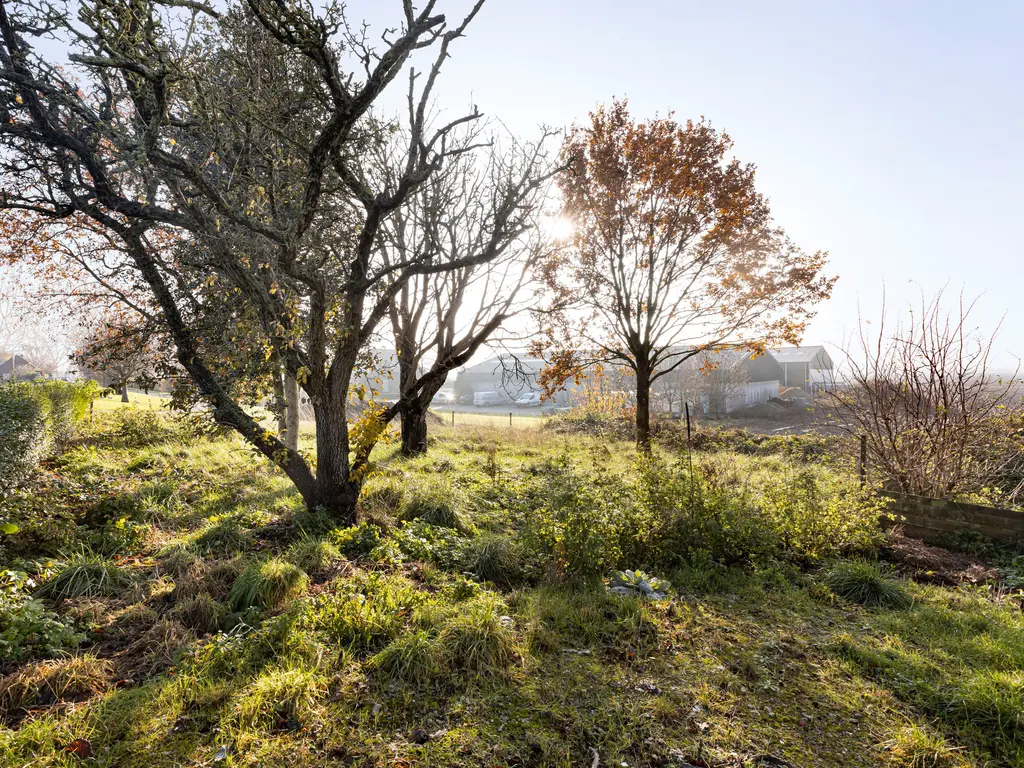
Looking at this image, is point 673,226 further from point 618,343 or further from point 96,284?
point 96,284

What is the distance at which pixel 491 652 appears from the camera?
10.7ft

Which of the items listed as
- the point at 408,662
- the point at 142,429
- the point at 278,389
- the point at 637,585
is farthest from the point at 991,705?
the point at 142,429

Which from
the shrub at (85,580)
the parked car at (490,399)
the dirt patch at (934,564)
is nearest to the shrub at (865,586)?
the dirt patch at (934,564)

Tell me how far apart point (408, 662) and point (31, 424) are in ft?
22.8

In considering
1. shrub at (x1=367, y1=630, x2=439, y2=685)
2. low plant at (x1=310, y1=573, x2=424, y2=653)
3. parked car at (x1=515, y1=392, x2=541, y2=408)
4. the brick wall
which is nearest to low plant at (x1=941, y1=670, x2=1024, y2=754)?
shrub at (x1=367, y1=630, x2=439, y2=685)

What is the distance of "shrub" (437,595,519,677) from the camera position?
3189 mm

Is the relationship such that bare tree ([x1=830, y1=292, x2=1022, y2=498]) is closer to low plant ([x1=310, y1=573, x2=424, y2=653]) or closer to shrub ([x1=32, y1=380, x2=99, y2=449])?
low plant ([x1=310, y1=573, x2=424, y2=653])

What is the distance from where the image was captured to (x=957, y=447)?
6.75 meters

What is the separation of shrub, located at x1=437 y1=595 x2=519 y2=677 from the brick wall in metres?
5.89

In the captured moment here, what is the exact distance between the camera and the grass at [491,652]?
8.40 ft

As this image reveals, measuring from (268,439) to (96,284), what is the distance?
7688 mm

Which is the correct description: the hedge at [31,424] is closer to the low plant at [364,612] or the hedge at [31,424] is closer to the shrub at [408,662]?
the low plant at [364,612]

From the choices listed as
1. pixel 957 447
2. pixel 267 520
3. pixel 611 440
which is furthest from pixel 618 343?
pixel 267 520

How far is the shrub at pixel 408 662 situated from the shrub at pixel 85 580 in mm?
2639
